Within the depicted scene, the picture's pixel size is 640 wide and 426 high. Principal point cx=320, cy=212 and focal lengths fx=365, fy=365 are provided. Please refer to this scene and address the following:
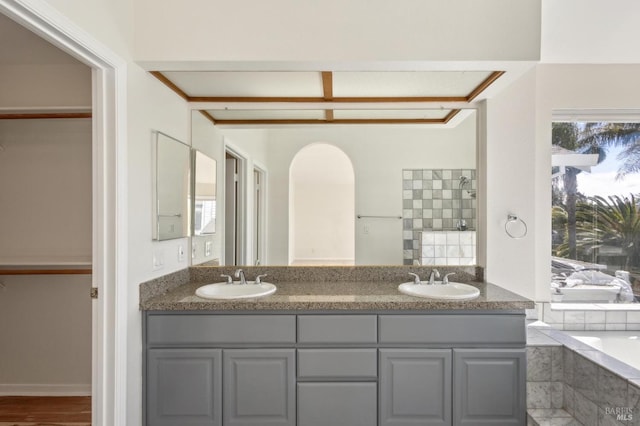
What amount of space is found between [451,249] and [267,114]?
1.56 metres

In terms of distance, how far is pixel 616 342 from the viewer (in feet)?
7.90

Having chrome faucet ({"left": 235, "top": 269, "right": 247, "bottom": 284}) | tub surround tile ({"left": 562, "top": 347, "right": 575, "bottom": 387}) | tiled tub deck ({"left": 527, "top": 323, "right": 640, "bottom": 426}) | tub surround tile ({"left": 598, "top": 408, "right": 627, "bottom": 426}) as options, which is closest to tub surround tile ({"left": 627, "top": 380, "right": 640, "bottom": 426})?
tiled tub deck ({"left": 527, "top": 323, "right": 640, "bottom": 426})

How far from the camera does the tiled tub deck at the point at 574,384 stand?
5.58 ft

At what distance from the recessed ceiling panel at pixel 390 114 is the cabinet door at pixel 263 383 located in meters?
1.55

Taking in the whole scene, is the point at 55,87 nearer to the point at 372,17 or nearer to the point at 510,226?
the point at 372,17

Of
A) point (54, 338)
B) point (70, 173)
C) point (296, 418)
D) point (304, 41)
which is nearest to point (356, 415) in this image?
point (296, 418)

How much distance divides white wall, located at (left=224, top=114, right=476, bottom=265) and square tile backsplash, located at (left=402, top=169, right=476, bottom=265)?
0.05 meters

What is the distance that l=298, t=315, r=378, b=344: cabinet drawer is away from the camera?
6.35 ft

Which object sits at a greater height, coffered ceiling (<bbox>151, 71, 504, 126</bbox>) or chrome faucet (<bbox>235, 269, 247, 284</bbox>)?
coffered ceiling (<bbox>151, 71, 504, 126</bbox>)

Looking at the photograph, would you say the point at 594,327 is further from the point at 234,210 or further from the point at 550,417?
the point at 234,210

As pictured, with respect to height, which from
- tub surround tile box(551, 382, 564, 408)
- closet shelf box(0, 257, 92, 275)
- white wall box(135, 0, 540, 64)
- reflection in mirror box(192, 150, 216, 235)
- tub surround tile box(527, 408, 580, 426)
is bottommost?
tub surround tile box(527, 408, 580, 426)

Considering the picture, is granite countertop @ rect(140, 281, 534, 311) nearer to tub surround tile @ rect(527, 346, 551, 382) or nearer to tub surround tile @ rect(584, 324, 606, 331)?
Answer: tub surround tile @ rect(527, 346, 551, 382)

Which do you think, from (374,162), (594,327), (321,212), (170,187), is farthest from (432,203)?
(170,187)

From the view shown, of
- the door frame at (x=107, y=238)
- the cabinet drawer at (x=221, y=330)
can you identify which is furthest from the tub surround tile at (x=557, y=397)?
the door frame at (x=107, y=238)
